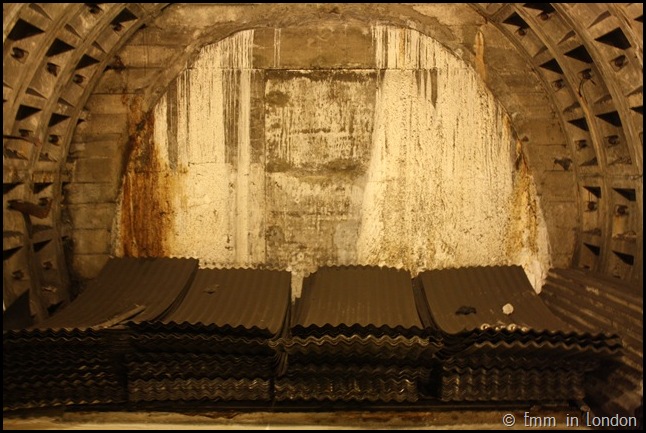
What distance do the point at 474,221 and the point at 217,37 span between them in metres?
3.29

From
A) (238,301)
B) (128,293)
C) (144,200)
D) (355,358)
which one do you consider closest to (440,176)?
(355,358)

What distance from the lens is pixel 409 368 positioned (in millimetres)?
4922

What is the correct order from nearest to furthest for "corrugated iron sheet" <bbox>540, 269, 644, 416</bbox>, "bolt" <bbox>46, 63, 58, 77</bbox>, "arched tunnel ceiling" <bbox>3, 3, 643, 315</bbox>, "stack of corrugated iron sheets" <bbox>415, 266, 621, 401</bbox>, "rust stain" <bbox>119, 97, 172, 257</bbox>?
"corrugated iron sheet" <bbox>540, 269, 644, 416</bbox>, "stack of corrugated iron sheets" <bbox>415, 266, 621, 401</bbox>, "arched tunnel ceiling" <bbox>3, 3, 643, 315</bbox>, "bolt" <bbox>46, 63, 58, 77</bbox>, "rust stain" <bbox>119, 97, 172, 257</bbox>

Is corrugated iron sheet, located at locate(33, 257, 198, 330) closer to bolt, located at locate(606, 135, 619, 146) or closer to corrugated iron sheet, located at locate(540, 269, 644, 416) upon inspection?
corrugated iron sheet, located at locate(540, 269, 644, 416)

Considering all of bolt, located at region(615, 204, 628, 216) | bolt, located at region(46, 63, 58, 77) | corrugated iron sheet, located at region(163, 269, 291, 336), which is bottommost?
corrugated iron sheet, located at region(163, 269, 291, 336)

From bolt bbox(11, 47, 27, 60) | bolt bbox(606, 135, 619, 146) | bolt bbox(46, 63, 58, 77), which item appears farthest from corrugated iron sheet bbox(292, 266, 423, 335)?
bolt bbox(11, 47, 27, 60)

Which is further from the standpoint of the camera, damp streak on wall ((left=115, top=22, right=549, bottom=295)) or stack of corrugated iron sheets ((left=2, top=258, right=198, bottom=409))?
damp streak on wall ((left=115, top=22, right=549, bottom=295))

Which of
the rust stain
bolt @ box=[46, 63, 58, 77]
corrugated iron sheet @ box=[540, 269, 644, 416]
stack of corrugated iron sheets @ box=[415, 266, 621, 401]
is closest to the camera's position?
corrugated iron sheet @ box=[540, 269, 644, 416]

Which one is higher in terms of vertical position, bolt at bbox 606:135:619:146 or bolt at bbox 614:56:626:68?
bolt at bbox 614:56:626:68

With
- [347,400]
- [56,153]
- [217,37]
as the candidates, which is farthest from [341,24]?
[347,400]

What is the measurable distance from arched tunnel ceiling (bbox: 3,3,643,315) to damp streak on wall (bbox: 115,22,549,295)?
187mm

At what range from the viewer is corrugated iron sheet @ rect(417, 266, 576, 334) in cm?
512

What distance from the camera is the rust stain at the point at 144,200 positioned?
20.3 ft

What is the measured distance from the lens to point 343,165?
6160mm
